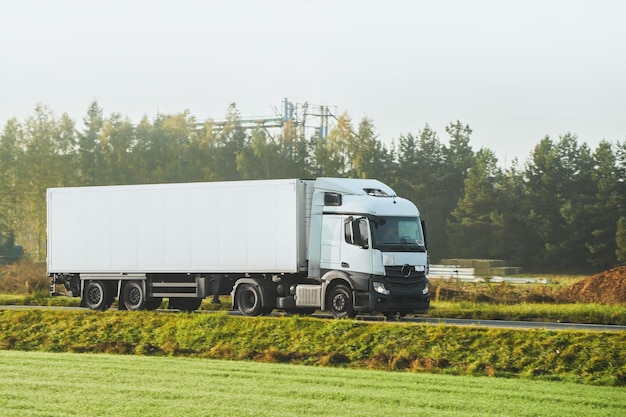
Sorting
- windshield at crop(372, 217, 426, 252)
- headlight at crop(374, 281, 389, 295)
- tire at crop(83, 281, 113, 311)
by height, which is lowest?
tire at crop(83, 281, 113, 311)

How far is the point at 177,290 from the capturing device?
29953mm

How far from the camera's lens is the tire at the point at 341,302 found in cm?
2652

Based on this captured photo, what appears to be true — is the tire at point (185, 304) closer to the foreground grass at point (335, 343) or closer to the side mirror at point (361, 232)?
the foreground grass at point (335, 343)

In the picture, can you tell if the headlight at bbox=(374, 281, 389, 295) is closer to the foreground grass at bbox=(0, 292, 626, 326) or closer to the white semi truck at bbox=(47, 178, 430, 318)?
the white semi truck at bbox=(47, 178, 430, 318)

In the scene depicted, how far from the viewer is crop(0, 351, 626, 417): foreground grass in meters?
14.4

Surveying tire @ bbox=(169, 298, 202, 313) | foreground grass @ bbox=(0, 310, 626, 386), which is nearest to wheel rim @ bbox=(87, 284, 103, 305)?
tire @ bbox=(169, 298, 202, 313)

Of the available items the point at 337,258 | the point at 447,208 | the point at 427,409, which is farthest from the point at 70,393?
the point at 447,208

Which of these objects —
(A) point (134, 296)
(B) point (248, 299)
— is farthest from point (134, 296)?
(B) point (248, 299)

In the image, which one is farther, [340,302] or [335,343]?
[340,302]

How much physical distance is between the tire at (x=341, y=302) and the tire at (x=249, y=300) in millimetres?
2142

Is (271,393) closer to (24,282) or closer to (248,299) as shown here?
(248,299)

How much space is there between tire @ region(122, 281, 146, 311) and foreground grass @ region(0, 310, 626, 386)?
2.75 m

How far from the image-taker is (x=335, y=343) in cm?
2247

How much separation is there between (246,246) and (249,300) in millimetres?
1469
